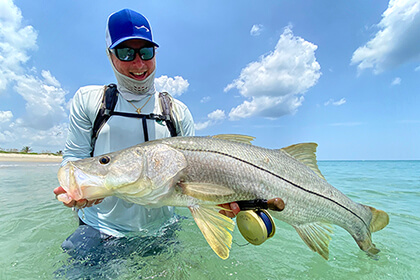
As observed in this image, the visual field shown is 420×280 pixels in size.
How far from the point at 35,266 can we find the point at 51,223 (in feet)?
7.08

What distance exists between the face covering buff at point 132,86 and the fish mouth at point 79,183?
46.3 inches

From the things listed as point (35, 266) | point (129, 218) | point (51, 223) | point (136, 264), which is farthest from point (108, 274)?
point (51, 223)

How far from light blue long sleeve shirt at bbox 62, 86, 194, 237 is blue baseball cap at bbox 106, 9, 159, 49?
0.62 metres

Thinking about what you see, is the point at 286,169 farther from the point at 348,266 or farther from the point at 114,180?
the point at 348,266

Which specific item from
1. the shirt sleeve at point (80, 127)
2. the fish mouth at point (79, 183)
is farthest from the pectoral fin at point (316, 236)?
the shirt sleeve at point (80, 127)

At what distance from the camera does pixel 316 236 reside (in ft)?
8.05

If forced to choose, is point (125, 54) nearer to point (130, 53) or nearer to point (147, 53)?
point (130, 53)

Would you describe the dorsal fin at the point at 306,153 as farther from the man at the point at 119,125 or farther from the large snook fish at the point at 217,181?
the man at the point at 119,125

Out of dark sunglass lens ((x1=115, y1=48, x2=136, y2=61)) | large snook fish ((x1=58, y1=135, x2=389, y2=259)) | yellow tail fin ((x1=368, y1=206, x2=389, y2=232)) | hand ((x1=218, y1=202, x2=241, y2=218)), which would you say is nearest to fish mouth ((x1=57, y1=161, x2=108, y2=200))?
large snook fish ((x1=58, y1=135, x2=389, y2=259))

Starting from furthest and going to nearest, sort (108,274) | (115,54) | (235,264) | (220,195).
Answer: (235,264) < (115,54) < (108,274) < (220,195)

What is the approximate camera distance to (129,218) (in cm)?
243

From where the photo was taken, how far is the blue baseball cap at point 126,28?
7.75 ft

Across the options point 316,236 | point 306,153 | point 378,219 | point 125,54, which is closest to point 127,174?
point 125,54

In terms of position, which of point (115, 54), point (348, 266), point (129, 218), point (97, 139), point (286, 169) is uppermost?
point (115, 54)
